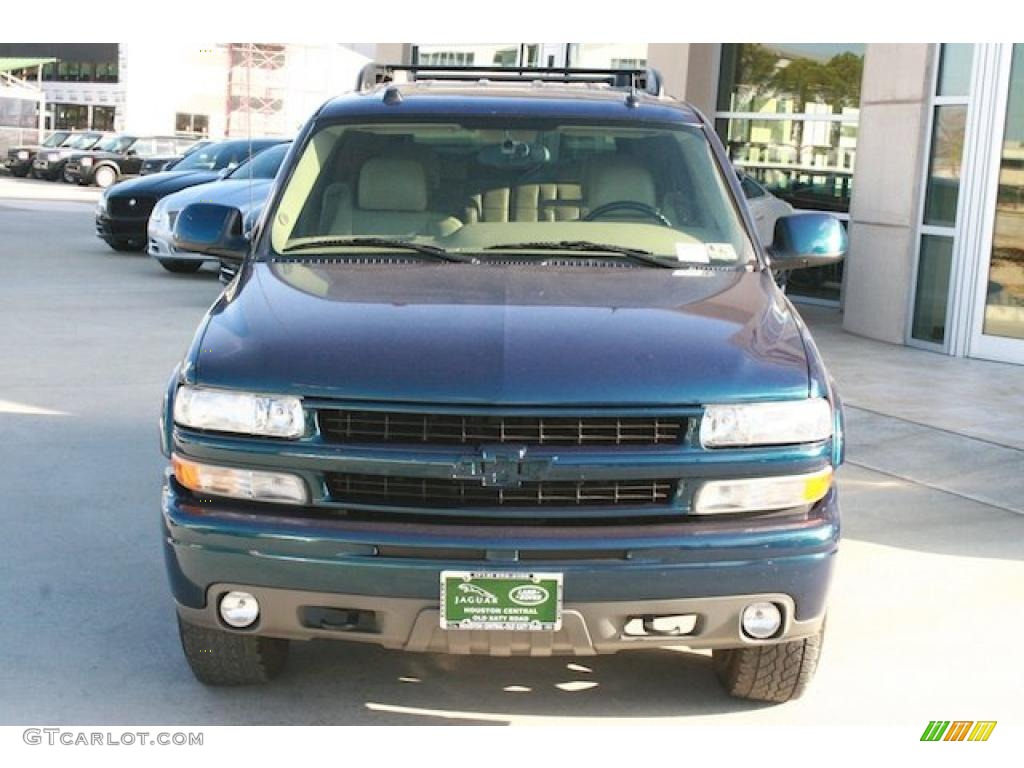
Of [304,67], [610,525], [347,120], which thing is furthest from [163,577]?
[304,67]

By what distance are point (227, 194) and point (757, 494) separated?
11746mm

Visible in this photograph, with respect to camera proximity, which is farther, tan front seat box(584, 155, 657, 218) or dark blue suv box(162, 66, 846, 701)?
tan front seat box(584, 155, 657, 218)

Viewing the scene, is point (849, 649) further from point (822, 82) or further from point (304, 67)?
point (304, 67)

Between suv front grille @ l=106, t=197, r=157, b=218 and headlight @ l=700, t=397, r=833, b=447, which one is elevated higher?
headlight @ l=700, t=397, r=833, b=447

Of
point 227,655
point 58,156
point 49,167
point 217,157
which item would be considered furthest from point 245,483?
point 49,167

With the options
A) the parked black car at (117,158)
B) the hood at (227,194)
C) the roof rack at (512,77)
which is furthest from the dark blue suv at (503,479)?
the parked black car at (117,158)

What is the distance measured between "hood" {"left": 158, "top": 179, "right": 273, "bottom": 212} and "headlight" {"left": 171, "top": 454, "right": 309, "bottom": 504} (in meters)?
10.5

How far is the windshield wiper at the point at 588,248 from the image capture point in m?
4.98

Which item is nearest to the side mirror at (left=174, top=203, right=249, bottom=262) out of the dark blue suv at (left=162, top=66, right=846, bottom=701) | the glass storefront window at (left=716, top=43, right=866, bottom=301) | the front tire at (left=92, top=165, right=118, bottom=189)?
the dark blue suv at (left=162, top=66, right=846, bottom=701)

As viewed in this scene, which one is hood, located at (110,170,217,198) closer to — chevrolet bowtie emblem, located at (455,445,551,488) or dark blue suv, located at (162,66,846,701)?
dark blue suv, located at (162,66,846,701)

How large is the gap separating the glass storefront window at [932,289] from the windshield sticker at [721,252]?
6.98 metres

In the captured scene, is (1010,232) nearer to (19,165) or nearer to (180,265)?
(180,265)

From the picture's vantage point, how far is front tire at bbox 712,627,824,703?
4.41 m

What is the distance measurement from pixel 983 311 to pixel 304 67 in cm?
4536
